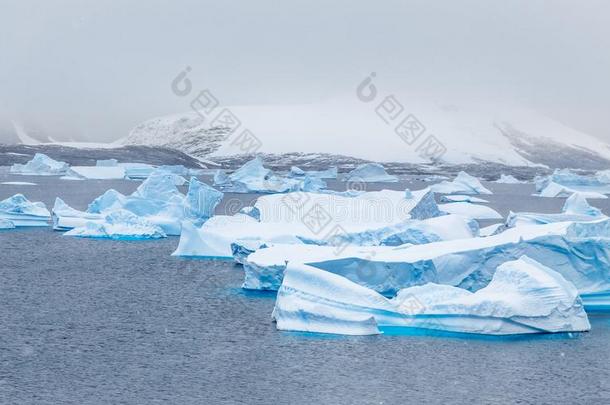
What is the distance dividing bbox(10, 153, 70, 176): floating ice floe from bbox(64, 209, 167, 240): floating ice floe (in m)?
27.7

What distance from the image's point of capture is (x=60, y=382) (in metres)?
5.79

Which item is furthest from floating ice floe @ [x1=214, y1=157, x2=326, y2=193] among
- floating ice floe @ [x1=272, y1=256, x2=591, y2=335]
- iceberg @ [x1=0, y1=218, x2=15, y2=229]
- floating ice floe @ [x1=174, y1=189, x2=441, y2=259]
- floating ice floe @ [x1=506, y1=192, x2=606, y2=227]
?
floating ice floe @ [x1=272, y1=256, x2=591, y2=335]

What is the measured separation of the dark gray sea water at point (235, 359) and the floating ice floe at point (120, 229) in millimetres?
4758

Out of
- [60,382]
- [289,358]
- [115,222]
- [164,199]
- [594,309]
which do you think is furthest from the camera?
[164,199]

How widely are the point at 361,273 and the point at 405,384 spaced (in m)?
2.68

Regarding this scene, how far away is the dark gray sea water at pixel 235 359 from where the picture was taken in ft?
18.5

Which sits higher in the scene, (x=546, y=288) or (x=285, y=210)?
(x=546, y=288)

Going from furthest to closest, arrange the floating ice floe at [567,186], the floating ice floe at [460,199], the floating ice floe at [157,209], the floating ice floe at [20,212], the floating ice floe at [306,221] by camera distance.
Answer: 1. the floating ice floe at [567,186]
2. the floating ice floe at [460,199]
3. the floating ice floe at [20,212]
4. the floating ice floe at [157,209]
5. the floating ice floe at [306,221]

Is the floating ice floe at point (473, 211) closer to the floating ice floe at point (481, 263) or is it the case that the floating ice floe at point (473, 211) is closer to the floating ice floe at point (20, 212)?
the floating ice floe at point (20, 212)

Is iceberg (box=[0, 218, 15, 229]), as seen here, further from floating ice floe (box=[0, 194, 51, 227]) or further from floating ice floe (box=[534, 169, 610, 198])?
floating ice floe (box=[534, 169, 610, 198])

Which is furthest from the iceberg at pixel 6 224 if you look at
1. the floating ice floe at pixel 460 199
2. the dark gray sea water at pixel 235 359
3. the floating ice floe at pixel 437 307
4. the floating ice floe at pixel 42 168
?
the floating ice floe at pixel 42 168

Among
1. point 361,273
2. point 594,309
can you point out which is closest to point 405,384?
point 361,273

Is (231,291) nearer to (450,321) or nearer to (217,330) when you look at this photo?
(217,330)

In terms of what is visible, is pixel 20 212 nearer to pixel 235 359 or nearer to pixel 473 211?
pixel 473 211
